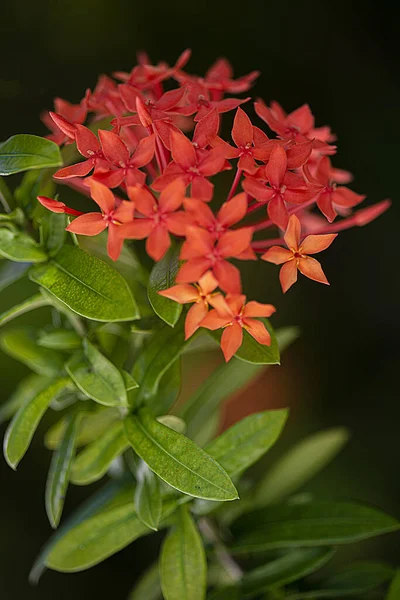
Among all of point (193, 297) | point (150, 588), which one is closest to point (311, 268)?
point (193, 297)

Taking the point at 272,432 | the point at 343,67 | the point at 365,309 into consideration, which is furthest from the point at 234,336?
the point at 343,67

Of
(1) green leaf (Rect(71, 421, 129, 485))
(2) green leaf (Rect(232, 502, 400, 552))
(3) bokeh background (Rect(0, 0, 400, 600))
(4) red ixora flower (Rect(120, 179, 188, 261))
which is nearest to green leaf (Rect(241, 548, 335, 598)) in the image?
(2) green leaf (Rect(232, 502, 400, 552))

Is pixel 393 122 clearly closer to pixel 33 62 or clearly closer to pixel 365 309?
pixel 365 309

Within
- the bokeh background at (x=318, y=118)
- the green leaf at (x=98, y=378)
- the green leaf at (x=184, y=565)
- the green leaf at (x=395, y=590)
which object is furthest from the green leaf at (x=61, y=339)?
the bokeh background at (x=318, y=118)

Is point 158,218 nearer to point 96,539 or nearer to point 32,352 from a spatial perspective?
point 32,352

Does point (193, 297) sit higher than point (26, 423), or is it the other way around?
point (193, 297)
